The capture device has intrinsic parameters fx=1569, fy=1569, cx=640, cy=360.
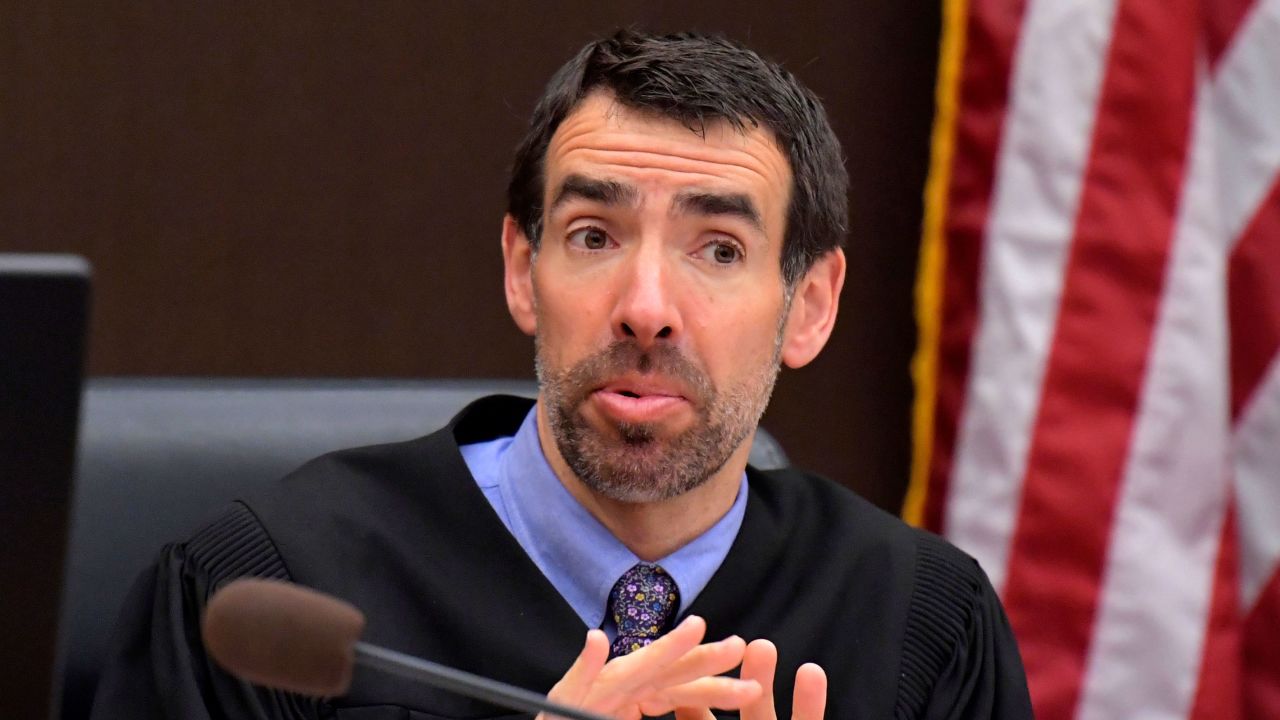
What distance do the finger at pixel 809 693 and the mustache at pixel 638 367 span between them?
1.06 ft

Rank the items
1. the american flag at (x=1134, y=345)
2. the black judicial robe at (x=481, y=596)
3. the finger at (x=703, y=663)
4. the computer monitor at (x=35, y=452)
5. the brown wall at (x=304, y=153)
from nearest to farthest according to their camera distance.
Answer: the computer monitor at (x=35, y=452) → the finger at (x=703, y=663) → the black judicial robe at (x=481, y=596) → the brown wall at (x=304, y=153) → the american flag at (x=1134, y=345)

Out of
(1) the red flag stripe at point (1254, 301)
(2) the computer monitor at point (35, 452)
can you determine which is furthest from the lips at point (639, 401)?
(1) the red flag stripe at point (1254, 301)

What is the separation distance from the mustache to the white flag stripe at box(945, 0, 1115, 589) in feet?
3.77

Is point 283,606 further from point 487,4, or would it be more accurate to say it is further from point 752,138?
point 487,4

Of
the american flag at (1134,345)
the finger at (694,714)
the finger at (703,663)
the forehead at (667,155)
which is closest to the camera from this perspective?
the finger at (703,663)

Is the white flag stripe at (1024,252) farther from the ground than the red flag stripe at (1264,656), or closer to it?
farther from the ground

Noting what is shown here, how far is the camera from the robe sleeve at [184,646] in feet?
4.93

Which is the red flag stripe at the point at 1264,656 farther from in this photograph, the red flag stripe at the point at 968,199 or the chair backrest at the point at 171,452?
the chair backrest at the point at 171,452

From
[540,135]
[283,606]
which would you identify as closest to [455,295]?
[540,135]

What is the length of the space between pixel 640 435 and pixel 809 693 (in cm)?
34

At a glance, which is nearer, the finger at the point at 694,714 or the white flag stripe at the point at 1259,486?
the finger at the point at 694,714

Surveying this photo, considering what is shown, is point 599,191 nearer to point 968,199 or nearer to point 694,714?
point 694,714

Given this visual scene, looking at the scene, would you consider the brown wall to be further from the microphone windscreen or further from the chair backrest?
the microphone windscreen

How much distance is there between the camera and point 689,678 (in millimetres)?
1335
